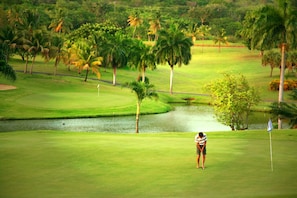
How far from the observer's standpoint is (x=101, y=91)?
10144cm

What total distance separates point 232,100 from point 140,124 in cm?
1190

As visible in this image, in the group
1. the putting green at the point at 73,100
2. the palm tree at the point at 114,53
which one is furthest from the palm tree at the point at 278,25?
the palm tree at the point at 114,53

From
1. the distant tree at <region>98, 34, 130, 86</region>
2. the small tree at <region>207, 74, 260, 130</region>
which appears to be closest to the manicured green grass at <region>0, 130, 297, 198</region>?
the small tree at <region>207, 74, 260, 130</region>

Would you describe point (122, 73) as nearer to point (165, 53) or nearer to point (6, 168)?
point (165, 53)

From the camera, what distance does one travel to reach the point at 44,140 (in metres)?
40.2

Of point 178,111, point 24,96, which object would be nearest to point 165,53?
point 178,111

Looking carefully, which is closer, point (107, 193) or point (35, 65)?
point (107, 193)

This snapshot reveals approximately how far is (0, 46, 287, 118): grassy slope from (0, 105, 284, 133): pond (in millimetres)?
3209

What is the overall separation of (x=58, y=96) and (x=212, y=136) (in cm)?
5223

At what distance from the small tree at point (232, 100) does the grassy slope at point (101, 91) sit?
6707mm

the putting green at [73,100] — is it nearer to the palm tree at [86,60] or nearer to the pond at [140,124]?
the pond at [140,124]

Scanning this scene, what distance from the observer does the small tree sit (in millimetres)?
68875

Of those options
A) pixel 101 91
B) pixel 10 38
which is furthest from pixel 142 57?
pixel 10 38

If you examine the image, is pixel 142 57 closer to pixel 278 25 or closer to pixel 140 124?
pixel 140 124
